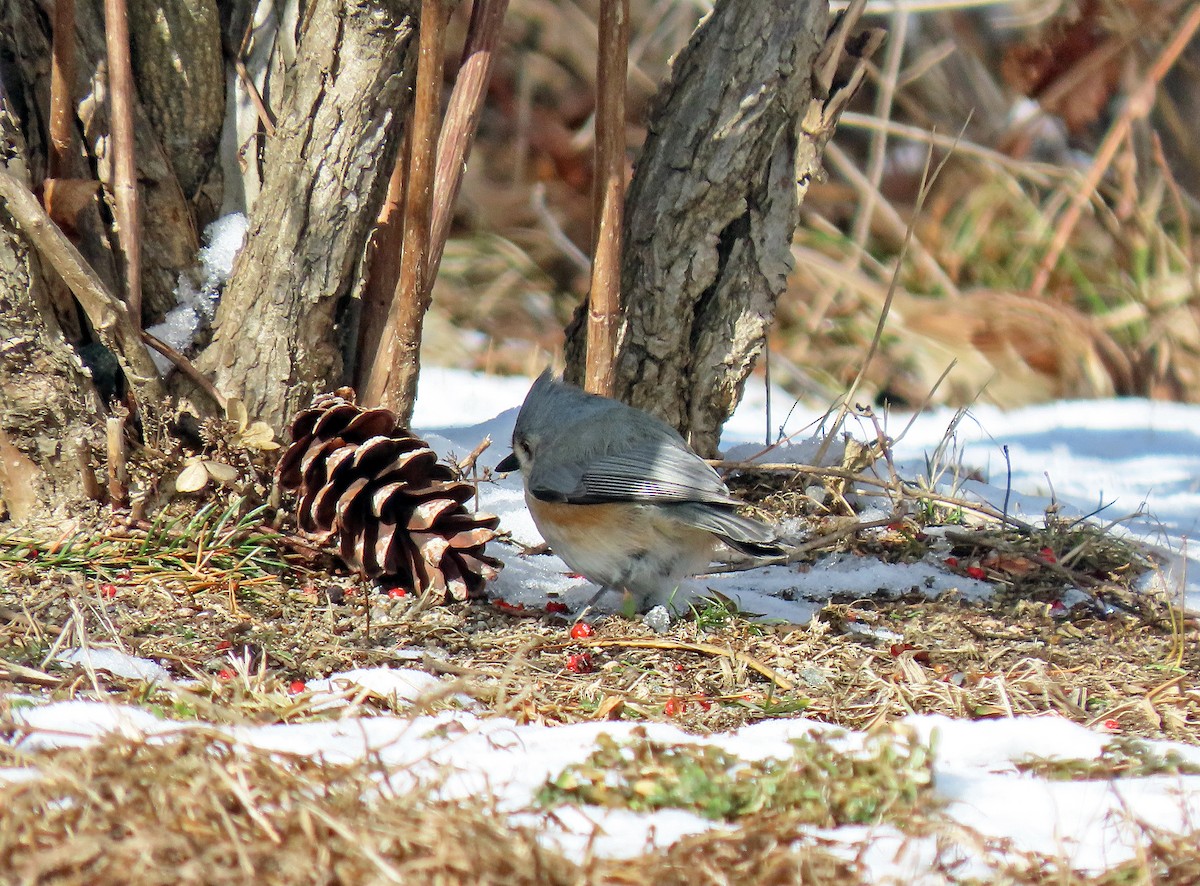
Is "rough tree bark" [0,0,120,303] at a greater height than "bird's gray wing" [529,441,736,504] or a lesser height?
greater

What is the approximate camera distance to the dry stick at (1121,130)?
7.71 meters

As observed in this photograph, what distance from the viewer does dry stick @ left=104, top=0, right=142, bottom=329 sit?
9.76ft

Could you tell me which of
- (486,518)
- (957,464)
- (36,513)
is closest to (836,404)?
(957,464)

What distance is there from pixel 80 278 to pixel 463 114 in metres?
1.00

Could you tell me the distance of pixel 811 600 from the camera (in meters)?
3.45

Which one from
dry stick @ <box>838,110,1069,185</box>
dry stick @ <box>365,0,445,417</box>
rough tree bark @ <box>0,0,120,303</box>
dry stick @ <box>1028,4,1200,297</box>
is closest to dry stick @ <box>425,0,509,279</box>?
dry stick @ <box>365,0,445,417</box>

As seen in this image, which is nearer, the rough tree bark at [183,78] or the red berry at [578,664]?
the red berry at [578,664]

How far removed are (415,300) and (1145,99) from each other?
6.20m

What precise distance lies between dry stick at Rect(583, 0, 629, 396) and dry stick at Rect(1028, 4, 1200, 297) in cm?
483

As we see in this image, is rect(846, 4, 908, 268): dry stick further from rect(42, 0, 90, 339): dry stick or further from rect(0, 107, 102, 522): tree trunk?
rect(0, 107, 102, 522): tree trunk

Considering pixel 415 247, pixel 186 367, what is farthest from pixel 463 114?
pixel 186 367

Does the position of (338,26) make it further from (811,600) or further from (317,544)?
(811,600)

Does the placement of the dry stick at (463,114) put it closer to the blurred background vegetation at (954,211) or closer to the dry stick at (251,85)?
the dry stick at (251,85)

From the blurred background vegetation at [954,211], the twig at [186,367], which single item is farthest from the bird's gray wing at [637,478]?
the blurred background vegetation at [954,211]
